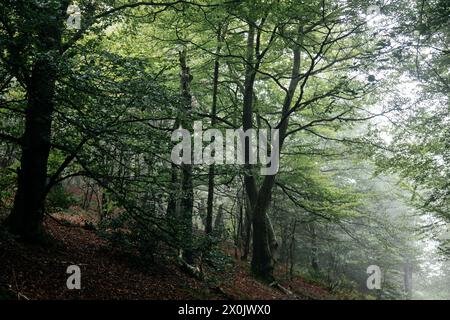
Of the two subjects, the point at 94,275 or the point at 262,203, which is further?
the point at 262,203

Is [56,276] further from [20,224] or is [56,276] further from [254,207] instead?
[254,207]

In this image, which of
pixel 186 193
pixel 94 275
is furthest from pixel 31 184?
pixel 186 193

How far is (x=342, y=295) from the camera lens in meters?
14.3

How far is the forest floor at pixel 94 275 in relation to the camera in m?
5.78

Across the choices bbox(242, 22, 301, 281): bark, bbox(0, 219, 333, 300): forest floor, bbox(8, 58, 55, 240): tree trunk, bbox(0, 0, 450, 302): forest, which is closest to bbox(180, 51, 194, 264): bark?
bbox(0, 0, 450, 302): forest

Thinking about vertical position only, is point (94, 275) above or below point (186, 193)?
below

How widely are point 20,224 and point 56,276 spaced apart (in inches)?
60.0

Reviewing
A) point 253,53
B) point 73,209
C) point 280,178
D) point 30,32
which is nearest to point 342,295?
point 280,178

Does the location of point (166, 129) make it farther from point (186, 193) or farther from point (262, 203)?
point (262, 203)

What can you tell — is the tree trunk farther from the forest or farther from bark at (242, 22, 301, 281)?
bark at (242, 22, 301, 281)

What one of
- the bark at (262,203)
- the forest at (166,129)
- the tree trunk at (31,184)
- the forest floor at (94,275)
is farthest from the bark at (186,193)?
the bark at (262,203)

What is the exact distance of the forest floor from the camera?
227 inches

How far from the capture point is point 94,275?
23.6 ft

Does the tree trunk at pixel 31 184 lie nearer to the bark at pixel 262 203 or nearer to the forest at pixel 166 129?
the forest at pixel 166 129
